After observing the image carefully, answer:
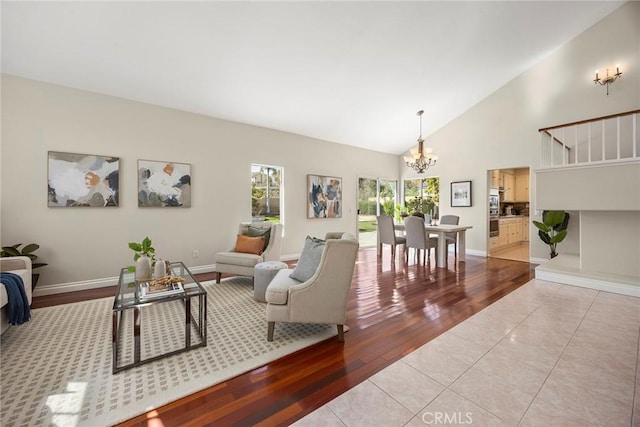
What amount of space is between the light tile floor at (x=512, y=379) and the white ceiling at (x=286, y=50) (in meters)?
3.81

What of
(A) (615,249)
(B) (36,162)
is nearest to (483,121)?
(A) (615,249)

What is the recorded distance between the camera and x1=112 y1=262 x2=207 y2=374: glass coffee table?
2.03 m

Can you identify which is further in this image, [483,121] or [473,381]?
[483,121]

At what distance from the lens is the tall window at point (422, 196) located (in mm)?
7461

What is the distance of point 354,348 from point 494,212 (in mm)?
6333

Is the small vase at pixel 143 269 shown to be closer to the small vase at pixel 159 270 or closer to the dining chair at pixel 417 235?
the small vase at pixel 159 270

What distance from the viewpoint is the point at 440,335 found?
2.54m

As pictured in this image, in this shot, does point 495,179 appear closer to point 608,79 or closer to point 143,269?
point 608,79

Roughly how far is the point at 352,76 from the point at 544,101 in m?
4.17

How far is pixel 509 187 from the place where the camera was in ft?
26.7

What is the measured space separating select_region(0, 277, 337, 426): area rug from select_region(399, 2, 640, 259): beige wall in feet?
18.6

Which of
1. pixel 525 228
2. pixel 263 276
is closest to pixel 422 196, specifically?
pixel 525 228

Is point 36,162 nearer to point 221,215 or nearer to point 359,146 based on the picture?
point 221,215

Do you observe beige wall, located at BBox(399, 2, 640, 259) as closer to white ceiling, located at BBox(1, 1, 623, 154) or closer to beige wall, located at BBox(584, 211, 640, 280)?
white ceiling, located at BBox(1, 1, 623, 154)
